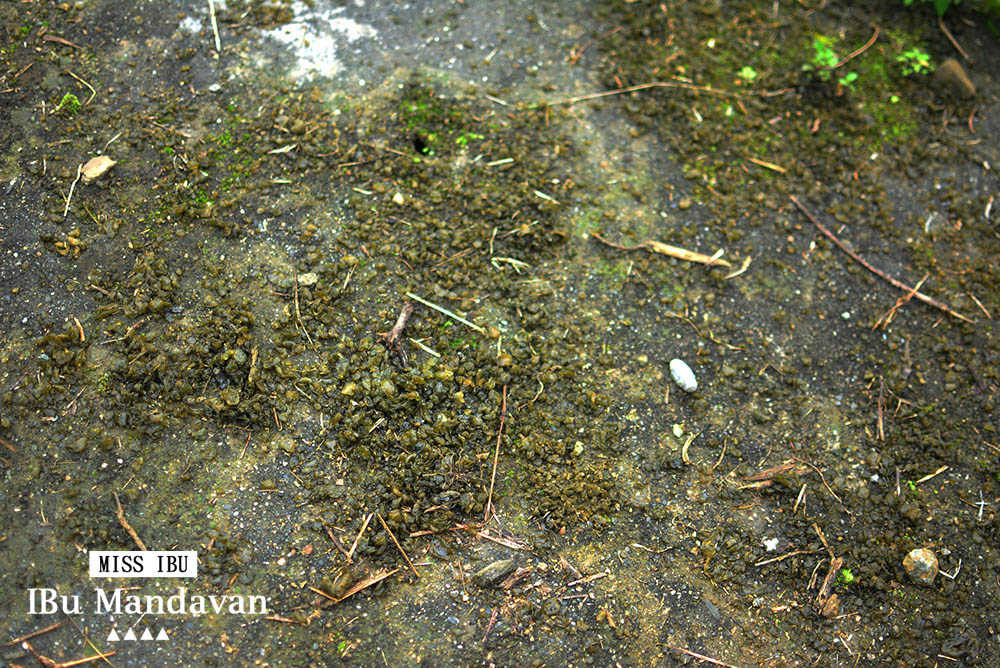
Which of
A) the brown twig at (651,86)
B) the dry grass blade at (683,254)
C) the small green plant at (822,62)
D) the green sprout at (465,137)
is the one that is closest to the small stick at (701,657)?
the dry grass blade at (683,254)

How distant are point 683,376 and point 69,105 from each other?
9.93 ft

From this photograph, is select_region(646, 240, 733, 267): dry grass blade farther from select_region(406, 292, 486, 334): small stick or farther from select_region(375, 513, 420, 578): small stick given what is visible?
select_region(375, 513, 420, 578): small stick

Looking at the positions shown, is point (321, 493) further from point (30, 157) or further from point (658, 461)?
point (30, 157)

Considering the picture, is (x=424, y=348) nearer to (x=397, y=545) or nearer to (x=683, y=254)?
(x=397, y=545)

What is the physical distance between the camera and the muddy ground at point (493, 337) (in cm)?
255

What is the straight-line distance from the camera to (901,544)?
9.43ft

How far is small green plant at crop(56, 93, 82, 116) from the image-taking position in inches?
126

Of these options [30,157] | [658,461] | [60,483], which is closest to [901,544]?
[658,461]

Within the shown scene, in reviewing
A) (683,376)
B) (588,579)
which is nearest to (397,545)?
(588,579)

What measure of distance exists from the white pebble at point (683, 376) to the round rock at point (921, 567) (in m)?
1.07

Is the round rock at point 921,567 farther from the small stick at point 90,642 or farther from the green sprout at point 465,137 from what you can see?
the small stick at point 90,642

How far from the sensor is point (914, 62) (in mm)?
4094

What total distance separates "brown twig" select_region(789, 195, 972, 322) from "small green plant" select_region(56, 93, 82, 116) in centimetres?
347

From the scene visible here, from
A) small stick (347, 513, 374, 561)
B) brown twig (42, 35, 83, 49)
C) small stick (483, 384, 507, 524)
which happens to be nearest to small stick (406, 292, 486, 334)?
small stick (483, 384, 507, 524)
